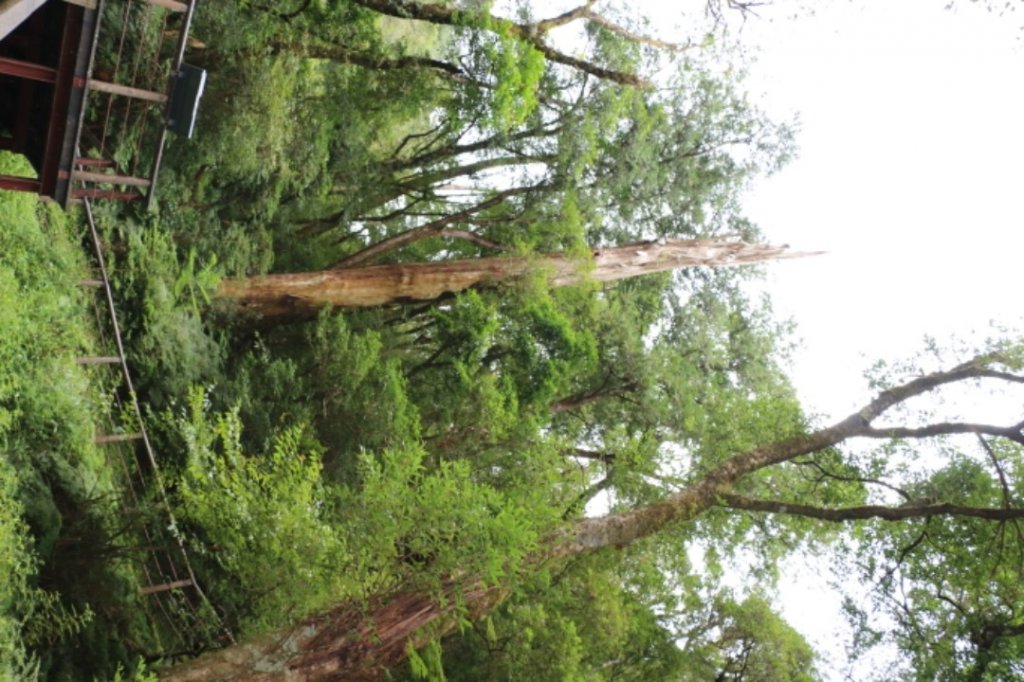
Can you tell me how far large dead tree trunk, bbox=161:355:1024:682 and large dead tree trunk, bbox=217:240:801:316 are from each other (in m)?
5.19

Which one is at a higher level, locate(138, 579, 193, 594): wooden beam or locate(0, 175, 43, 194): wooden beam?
locate(0, 175, 43, 194): wooden beam

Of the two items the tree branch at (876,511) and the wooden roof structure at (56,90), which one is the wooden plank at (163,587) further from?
the tree branch at (876,511)

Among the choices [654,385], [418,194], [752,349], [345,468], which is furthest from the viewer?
[418,194]

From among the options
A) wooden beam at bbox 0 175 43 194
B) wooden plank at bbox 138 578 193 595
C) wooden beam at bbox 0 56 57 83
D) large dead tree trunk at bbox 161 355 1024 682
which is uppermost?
wooden beam at bbox 0 56 57 83

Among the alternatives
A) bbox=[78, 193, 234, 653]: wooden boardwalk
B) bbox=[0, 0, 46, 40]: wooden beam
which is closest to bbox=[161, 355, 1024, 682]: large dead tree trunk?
bbox=[78, 193, 234, 653]: wooden boardwalk

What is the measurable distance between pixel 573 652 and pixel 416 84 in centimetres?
937

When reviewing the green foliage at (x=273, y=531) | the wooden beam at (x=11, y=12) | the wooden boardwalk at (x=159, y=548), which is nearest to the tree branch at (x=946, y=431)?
the green foliage at (x=273, y=531)

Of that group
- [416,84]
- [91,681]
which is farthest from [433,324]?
[91,681]

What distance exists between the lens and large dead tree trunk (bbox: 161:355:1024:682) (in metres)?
8.55

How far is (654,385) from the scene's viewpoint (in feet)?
→ 56.6

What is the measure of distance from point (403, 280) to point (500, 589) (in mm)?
6808

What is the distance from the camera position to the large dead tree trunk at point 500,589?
8.55 meters

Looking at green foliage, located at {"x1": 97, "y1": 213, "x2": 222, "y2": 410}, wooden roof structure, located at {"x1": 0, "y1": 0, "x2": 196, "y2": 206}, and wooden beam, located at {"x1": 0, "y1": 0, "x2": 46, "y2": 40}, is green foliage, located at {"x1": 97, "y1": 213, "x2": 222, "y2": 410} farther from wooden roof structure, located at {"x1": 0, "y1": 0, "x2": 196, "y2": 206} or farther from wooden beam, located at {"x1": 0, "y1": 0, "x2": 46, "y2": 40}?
wooden beam, located at {"x1": 0, "y1": 0, "x2": 46, "y2": 40}

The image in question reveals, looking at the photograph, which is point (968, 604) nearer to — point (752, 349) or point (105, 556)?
point (752, 349)
